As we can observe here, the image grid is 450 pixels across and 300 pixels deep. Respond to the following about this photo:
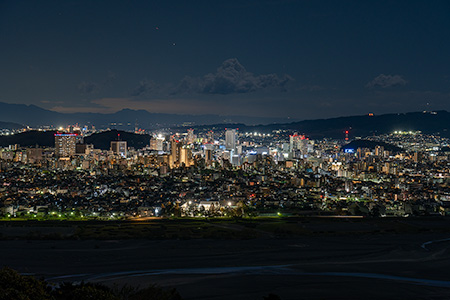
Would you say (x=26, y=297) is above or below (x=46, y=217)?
above

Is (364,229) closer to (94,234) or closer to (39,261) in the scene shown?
(94,234)

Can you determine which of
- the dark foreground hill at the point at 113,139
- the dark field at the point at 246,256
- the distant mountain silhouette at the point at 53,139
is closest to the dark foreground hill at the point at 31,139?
the distant mountain silhouette at the point at 53,139

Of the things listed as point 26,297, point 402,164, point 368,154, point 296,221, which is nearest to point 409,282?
point 26,297

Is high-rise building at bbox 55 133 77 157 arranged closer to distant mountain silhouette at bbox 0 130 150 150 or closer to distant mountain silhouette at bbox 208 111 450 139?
distant mountain silhouette at bbox 0 130 150 150

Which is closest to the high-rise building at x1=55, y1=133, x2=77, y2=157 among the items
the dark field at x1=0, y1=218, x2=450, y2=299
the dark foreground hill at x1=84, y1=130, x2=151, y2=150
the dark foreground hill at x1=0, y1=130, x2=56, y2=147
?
the dark foreground hill at x1=0, y1=130, x2=56, y2=147

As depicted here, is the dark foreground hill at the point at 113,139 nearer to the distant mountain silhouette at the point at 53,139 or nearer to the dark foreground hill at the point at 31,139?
the distant mountain silhouette at the point at 53,139
